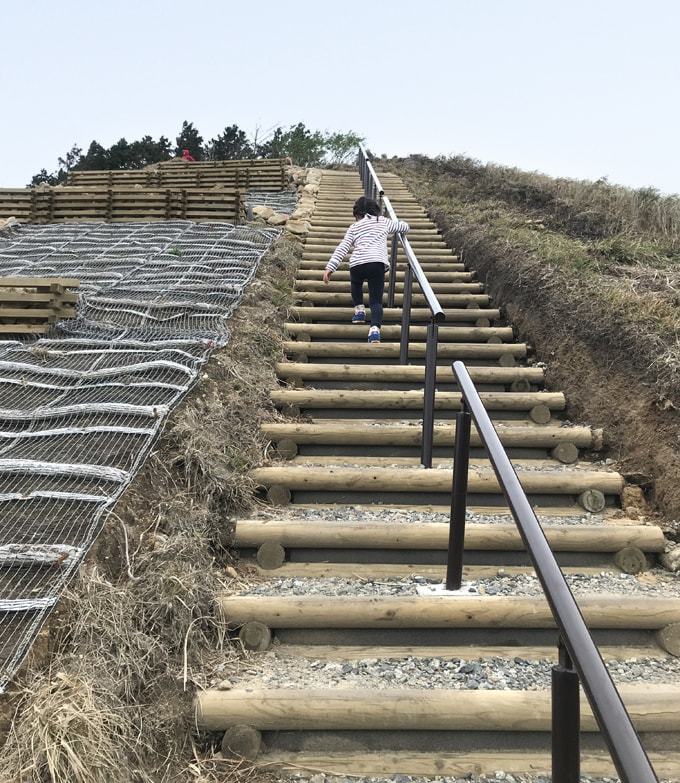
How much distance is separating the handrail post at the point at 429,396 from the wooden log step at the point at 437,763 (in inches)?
65.3

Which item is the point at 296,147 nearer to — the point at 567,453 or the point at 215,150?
the point at 215,150

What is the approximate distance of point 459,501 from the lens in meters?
2.49

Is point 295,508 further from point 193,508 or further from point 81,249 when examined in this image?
point 81,249

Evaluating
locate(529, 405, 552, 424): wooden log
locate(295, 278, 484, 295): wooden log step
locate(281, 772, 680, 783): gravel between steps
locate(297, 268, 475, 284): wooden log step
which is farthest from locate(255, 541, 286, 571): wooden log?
locate(297, 268, 475, 284): wooden log step

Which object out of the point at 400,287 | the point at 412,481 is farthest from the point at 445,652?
the point at 400,287

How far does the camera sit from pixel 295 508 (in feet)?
10.7

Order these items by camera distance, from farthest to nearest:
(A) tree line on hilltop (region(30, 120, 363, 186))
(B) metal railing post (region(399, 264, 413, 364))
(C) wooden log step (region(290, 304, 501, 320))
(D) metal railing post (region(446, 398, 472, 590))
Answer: (A) tree line on hilltop (region(30, 120, 363, 186)), (C) wooden log step (region(290, 304, 501, 320)), (B) metal railing post (region(399, 264, 413, 364)), (D) metal railing post (region(446, 398, 472, 590))

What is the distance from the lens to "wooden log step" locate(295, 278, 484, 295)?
625cm

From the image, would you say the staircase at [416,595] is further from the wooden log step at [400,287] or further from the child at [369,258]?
the wooden log step at [400,287]

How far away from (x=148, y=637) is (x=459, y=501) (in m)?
1.26

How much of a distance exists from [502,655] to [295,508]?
4.25ft

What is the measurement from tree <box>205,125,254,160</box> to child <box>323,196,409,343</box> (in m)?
26.5

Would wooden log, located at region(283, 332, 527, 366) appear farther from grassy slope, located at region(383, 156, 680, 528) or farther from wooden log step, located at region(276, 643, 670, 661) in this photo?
wooden log step, located at region(276, 643, 670, 661)

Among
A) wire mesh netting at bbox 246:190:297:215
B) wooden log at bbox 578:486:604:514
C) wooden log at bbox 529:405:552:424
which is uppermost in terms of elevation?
wire mesh netting at bbox 246:190:297:215
